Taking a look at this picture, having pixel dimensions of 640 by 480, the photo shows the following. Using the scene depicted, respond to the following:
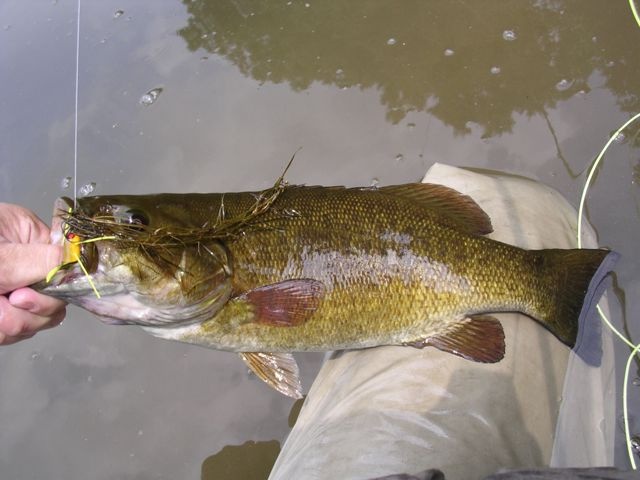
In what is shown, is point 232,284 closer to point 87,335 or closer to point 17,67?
point 87,335

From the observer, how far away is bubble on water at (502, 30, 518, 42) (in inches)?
141

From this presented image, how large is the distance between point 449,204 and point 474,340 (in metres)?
0.60

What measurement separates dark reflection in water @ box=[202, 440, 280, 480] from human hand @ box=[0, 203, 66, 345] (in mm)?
1319

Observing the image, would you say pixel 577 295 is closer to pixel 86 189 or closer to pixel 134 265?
pixel 134 265

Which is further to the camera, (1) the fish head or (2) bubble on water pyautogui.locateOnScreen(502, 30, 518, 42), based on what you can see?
(2) bubble on water pyautogui.locateOnScreen(502, 30, 518, 42)

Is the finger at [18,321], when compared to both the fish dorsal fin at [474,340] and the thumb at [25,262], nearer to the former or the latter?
the thumb at [25,262]

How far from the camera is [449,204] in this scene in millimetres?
2133

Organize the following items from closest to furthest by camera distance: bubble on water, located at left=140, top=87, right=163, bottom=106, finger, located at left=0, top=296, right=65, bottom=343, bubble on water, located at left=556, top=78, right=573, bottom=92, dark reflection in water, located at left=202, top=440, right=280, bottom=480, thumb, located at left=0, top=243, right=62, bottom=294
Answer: thumb, located at left=0, top=243, right=62, bottom=294, finger, located at left=0, top=296, right=65, bottom=343, dark reflection in water, located at left=202, top=440, right=280, bottom=480, bubble on water, located at left=556, top=78, right=573, bottom=92, bubble on water, located at left=140, top=87, right=163, bottom=106

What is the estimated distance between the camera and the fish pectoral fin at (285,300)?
1.90 metres

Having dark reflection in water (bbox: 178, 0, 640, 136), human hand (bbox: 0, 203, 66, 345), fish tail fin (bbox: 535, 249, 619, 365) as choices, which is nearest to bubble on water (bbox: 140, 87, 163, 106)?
dark reflection in water (bbox: 178, 0, 640, 136)

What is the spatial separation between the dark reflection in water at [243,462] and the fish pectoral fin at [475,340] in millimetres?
1270

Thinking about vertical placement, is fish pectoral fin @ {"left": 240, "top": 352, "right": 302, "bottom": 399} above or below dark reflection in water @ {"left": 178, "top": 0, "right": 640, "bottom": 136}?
below

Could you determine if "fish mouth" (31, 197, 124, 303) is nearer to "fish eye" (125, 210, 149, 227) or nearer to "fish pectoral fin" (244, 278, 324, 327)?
"fish eye" (125, 210, 149, 227)

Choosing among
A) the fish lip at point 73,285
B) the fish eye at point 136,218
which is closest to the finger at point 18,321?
the fish lip at point 73,285
